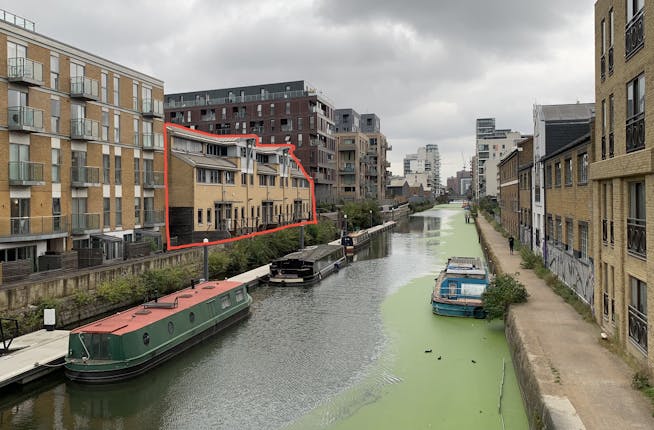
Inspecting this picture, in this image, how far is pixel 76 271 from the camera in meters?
24.9

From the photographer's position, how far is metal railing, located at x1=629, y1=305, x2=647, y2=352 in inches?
501

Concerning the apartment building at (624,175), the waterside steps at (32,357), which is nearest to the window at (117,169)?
the waterside steps at (32,357)

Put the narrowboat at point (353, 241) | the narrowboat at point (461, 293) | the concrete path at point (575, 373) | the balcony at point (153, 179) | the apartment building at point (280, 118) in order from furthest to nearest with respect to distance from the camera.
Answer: the apartment building at point (280, 118) → the narrowboat at point (353, 241) → the balcony at point (153, 179) → the narrowboat at point (461, 293) → the concrete path at point (575, 373)

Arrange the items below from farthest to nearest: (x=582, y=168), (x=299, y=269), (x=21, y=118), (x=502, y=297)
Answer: (x=299, y=269) < (x=21, y=118) < (x=582, y=168) < (x=502, y=297)

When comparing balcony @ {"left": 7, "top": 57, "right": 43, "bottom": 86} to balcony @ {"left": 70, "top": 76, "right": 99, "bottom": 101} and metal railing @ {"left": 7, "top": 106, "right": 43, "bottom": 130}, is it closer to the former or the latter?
metal railing @ {"left": 7, "top": 106, "right": 43, "bottom": 130}

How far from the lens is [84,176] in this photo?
30.3m

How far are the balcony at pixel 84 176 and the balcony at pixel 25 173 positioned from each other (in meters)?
2.50

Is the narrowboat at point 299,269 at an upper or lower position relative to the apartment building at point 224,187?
lower

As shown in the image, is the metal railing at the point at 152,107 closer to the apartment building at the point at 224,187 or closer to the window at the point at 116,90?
the window at the point at 116,90

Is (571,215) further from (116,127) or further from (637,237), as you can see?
(116,127)

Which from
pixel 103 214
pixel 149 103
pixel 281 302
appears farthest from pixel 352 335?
pixel 149 103

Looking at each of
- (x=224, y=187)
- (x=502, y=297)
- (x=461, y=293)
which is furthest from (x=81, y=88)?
(x=502, y=297)

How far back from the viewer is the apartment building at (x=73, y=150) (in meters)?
25.8

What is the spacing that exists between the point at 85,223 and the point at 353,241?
29905 millimetres
